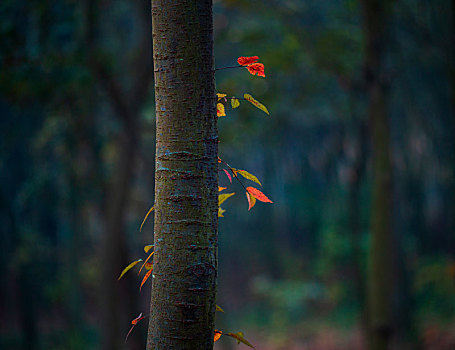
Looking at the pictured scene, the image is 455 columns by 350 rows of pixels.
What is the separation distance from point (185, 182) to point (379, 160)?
507 centimetres

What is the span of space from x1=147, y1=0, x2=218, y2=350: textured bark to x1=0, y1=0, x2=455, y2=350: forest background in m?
4.56

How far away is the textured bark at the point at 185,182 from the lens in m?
1.34

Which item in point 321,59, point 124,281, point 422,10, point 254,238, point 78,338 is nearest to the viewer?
point 321,59

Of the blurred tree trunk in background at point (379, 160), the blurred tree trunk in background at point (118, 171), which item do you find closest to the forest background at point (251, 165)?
the blurred tree trunk in background at point (118, 171)

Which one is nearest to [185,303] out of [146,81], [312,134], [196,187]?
[196,187]

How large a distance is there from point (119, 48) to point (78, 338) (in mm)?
7845

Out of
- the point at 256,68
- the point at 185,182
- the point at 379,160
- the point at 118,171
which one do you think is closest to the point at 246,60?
the point at 256,68

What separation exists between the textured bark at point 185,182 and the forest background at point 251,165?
180 inches

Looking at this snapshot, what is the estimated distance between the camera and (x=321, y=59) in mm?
6488

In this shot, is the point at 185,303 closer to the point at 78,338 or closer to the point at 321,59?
the point at 321,59

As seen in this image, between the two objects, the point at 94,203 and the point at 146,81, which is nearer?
the point at 146,81

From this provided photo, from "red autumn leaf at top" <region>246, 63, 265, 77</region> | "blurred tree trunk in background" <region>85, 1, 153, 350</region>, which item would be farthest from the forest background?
"red autumn leaf at top" <region>246, 63, 265, 77</region>

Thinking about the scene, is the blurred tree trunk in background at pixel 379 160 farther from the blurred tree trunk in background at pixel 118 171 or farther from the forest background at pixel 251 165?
the blurred tree trunk in background at pixel 118 171

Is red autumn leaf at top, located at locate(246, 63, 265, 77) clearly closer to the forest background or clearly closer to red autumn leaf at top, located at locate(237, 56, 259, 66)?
red autumn leaf at top, located at locate(237, 56, 259, 66)
